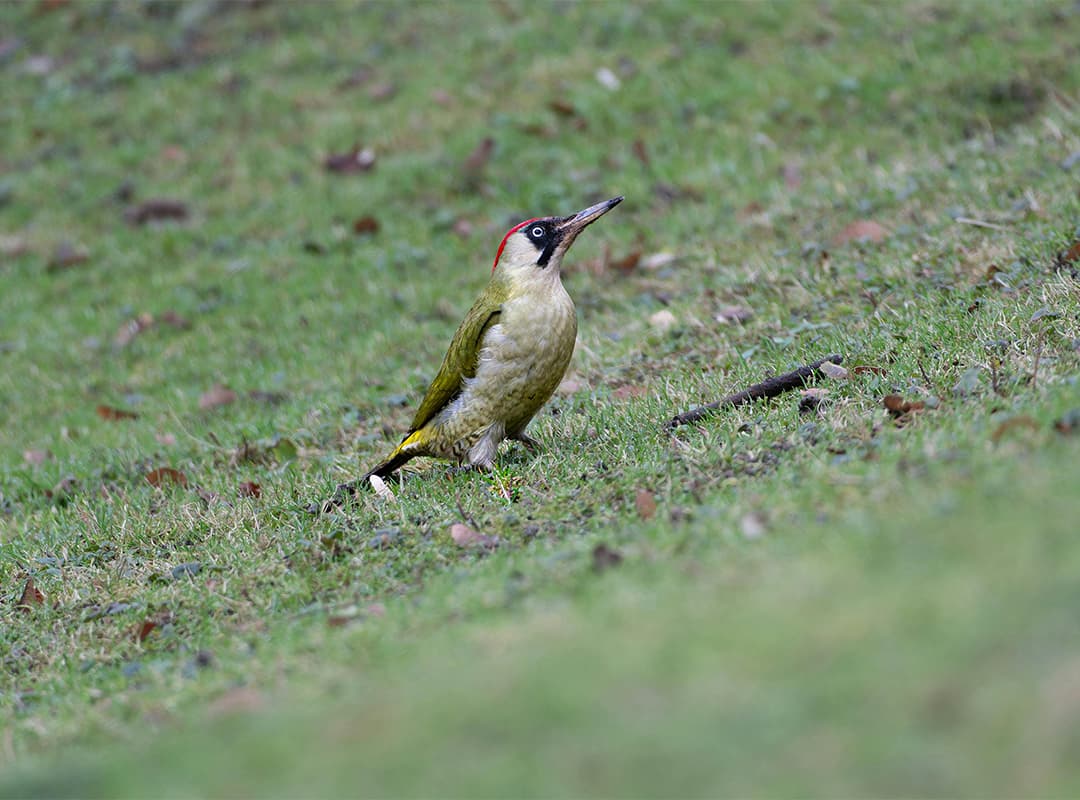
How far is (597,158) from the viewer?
10758 mm

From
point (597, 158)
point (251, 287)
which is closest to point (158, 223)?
point (251, 287)

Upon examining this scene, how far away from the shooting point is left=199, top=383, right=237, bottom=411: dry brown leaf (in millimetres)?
8656

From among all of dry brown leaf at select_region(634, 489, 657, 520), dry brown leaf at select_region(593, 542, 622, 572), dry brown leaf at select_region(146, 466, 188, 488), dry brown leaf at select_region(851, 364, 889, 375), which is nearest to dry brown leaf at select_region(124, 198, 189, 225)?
dry brown leaf at select_region(146, 466, 188, 488)

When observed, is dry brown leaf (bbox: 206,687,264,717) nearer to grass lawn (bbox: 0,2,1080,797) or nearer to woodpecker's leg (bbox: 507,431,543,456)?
grass lawn (bbox: 0,2,1080,797)

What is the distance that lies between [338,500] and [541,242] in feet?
5.09

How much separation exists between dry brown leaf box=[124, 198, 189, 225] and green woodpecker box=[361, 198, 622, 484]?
5977mm

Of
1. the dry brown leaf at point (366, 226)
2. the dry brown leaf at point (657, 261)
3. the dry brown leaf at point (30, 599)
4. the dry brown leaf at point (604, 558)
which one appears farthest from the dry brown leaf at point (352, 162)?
the dry brown leaf at point (604, 558)

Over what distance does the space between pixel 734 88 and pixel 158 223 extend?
17.0 feet

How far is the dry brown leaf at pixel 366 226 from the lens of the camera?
34.9 ft

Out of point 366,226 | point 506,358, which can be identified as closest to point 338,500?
point 506,358

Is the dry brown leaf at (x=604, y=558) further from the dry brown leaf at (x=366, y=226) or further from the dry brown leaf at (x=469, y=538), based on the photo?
the dry brown leaf at (x=366, y=226)

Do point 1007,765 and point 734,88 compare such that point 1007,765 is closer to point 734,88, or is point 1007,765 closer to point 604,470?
point 604,470

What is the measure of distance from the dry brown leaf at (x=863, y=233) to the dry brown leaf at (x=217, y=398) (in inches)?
162

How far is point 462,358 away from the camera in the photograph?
6.15 m
